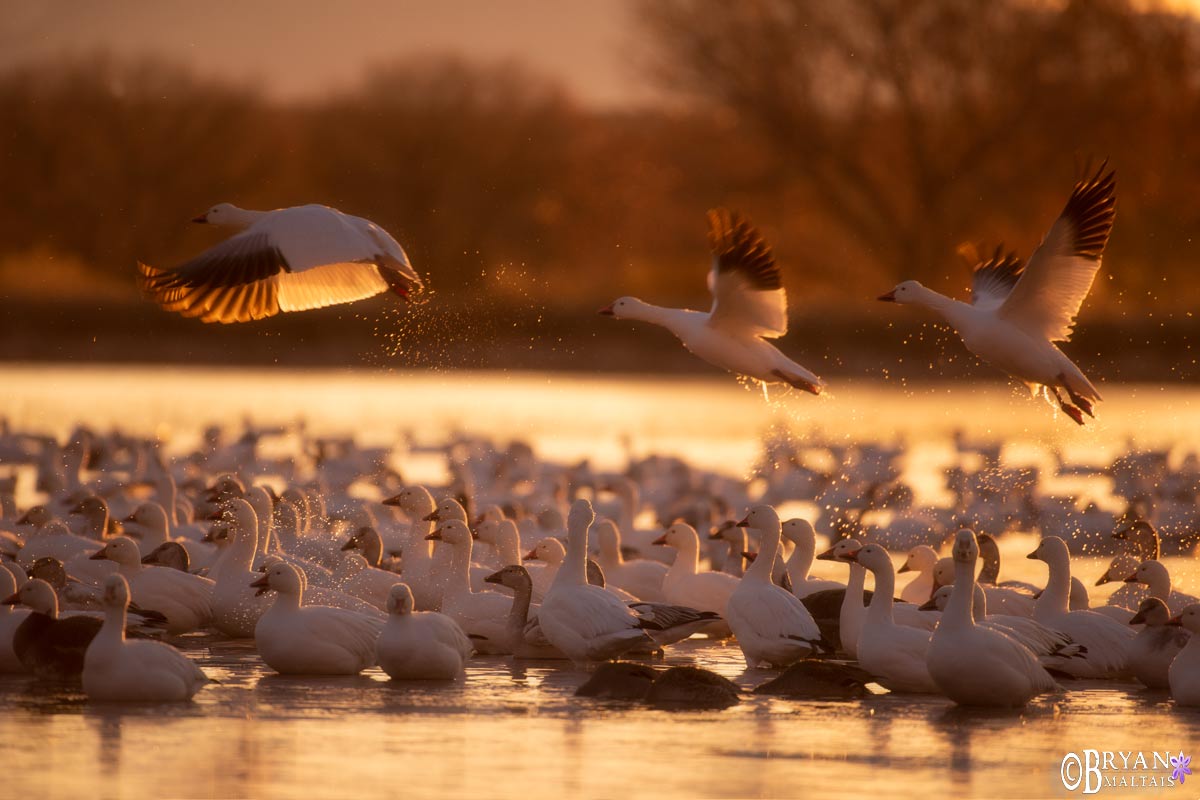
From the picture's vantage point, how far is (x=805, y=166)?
44969 millimetres

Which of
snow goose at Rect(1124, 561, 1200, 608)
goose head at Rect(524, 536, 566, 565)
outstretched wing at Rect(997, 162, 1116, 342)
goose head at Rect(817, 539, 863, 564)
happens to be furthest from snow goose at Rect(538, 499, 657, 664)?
outstretched wing at Rect(997, 162, 1116, 342)

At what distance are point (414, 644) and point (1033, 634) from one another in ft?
9.46

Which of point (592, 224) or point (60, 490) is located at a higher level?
point (592, 224)

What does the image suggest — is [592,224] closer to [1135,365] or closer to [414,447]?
[1135,365]

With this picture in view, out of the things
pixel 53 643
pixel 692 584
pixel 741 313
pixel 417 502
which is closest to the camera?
pixel 53 643

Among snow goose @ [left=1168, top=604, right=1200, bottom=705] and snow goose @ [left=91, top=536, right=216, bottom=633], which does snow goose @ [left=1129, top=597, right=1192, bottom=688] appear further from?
snow goose @ [left=91, top=536, right=216, bottom=633]

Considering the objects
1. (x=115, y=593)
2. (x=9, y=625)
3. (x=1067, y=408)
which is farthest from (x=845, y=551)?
(x=9, y=625)

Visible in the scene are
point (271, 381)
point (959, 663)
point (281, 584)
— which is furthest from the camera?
point (271, 381)

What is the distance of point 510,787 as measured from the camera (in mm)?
Result: 7547

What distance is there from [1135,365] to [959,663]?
3161 cm

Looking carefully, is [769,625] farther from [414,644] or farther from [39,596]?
[39,596]

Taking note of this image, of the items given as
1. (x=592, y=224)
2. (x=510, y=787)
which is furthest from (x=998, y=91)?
(x=510, y=787)

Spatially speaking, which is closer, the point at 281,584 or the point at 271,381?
the point at 281,584

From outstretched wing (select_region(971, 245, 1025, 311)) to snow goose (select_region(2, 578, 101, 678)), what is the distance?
6.71 metres
